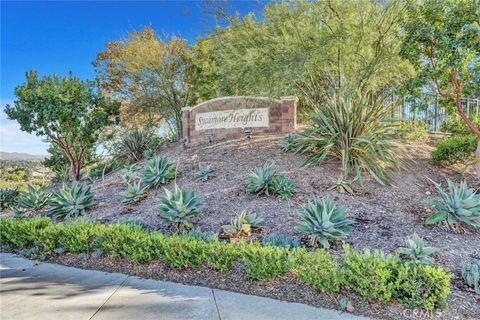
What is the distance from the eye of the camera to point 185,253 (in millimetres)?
3412

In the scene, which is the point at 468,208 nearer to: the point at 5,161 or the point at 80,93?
the point at 80,93

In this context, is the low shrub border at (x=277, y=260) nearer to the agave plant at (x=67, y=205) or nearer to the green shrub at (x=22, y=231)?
the green shrub at (x=22, y=231)

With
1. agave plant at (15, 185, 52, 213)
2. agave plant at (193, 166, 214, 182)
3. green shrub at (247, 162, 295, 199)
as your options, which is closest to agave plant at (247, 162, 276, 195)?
green shrub at (247, 162, 295, 199)

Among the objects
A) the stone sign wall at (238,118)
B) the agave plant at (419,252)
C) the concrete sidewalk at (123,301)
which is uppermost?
the stone sign wall at (238,118)

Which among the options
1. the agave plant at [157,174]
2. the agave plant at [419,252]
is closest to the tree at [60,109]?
the agave plant at [157,174]

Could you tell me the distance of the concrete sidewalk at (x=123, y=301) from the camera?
8.96ft

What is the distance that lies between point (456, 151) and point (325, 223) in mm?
4736

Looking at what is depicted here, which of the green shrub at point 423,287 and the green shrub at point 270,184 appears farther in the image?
the green shrub at point 270,184

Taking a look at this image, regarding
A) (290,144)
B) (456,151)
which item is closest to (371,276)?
(290,144)

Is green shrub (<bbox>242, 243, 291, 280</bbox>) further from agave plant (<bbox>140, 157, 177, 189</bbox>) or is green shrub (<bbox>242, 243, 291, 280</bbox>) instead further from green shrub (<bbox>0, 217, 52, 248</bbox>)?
agave plant (<bbox>140, 157, 177, 189</bbox>)

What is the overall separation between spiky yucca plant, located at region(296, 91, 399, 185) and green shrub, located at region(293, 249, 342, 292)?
3059mm

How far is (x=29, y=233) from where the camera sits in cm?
449

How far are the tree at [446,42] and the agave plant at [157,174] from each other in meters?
5.07

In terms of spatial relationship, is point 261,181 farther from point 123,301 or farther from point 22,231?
point 22,231
